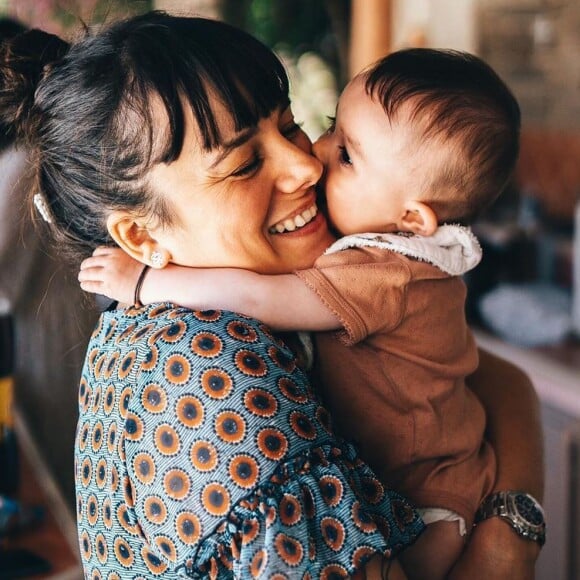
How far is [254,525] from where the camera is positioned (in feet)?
2.61

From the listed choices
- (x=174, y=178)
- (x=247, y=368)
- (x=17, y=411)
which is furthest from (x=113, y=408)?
(x=17, y=411)

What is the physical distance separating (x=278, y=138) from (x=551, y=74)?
93.6 inches

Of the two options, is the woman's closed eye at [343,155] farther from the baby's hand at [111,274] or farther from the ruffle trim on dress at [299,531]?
the ruffle trim on dress at [299,531]

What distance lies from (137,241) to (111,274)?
0.06 meters

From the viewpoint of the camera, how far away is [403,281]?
1.04m

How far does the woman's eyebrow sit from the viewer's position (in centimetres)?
95

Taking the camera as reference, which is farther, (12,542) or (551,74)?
(551,74)

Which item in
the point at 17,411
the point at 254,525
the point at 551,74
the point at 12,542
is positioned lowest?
the point at 17,411

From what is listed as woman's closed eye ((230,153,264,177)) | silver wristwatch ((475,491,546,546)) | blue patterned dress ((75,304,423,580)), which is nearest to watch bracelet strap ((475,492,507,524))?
silver wristwatch ((475,491,546,546))

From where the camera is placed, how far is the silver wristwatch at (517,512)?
1.14 metres

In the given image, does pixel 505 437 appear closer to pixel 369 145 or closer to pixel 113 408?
pixel 369 145

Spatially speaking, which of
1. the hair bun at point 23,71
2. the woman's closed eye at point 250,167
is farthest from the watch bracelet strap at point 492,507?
the hair bun at point 23,71

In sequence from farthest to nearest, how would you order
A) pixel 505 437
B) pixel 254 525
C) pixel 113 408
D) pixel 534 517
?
pixel 505 437, pixel 534 517, pixel 113 408, pixel 254 525

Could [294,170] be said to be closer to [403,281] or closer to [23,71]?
[403,281]
